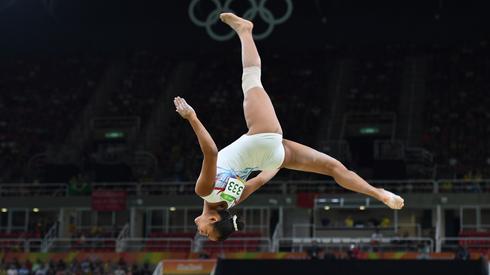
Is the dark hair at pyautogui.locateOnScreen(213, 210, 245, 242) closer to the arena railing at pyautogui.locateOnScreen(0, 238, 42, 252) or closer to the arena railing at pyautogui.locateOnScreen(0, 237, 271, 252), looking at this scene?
the arena railing at pyautogui.locateOnScreen(0, 237, 271, 252)

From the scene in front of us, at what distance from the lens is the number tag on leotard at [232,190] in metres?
10.0

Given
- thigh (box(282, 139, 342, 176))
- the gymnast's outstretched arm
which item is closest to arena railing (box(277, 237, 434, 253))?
thigh (box(282, 139, 342, 176))

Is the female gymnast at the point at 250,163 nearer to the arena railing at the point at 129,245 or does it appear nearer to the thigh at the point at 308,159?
the thigh at the point at 308,159

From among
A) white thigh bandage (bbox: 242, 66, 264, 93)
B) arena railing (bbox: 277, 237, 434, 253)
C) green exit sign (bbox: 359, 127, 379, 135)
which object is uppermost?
green exit sign (bbox: 359, 127, 379, 135)

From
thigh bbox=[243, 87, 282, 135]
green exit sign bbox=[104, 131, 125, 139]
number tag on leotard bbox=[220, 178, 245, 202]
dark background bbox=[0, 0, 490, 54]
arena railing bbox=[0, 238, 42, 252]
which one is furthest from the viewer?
dark background bbox=[0, 0, 490, 54]

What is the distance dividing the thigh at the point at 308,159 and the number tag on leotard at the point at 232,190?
27.3 inches

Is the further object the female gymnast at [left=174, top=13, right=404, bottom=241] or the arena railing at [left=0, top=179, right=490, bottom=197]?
the arena railing at [left=0, top=179, right=490, bottom=197]

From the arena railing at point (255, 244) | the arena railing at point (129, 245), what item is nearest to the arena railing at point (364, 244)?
the arena railing at point (255, 244)

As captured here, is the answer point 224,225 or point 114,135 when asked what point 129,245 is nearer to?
point 114,135

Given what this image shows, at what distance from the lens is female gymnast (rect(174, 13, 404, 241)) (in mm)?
9938

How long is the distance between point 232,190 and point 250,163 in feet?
1.68

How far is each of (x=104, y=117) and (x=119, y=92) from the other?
9.69ft

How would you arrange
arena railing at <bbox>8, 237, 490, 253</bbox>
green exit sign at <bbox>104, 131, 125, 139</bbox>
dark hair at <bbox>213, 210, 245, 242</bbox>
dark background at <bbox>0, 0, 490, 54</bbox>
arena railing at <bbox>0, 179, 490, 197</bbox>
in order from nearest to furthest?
dark hair at <bbox>213, 210, 245, 242</bbox>, arena railing at <bbox>8, 237, 490, 253</bbox>, arena railing at <bbox>0, 179, 490, 197</bbox>, green exit sign at <bbox>104, 131, 125, 139</bbox>, dark background at <bbox>0, 0, 490, 54</bbox>

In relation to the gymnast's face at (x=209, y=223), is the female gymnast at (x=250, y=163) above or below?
above
